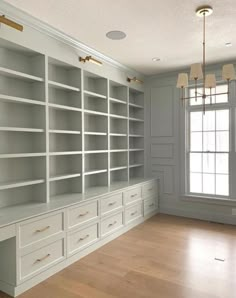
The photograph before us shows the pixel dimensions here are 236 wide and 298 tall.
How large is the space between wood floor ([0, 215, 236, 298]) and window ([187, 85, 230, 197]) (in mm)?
912

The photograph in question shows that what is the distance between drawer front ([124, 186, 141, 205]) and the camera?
3.96 meters

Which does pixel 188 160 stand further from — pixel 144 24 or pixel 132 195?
pixel 144 24

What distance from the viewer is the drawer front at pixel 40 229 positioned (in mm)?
2311

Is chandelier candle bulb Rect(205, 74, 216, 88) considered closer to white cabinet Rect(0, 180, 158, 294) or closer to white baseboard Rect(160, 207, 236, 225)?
white cabinet Rect(0, 180, 158, 294)

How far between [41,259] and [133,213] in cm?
198

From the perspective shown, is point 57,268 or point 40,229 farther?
point 57,268

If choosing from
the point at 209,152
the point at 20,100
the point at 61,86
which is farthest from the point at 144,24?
the point at 209,152

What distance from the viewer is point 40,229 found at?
2.46 metres

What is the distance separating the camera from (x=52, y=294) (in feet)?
7.48

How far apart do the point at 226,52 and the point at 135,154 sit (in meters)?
2.57

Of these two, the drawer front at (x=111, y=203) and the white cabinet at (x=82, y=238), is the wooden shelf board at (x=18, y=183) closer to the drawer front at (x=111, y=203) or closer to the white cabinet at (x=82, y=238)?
the white cabinet at (x=82, y=238)

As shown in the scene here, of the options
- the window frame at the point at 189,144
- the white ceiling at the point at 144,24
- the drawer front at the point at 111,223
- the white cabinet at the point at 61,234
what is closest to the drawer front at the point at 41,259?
the white cabinet at the point at 61,234

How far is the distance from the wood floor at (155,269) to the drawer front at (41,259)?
6.2 inches

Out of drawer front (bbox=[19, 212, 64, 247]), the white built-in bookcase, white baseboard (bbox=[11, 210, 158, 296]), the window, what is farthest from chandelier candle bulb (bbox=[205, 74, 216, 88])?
white baseboard (bbox=[11, 210, 158, 296])
